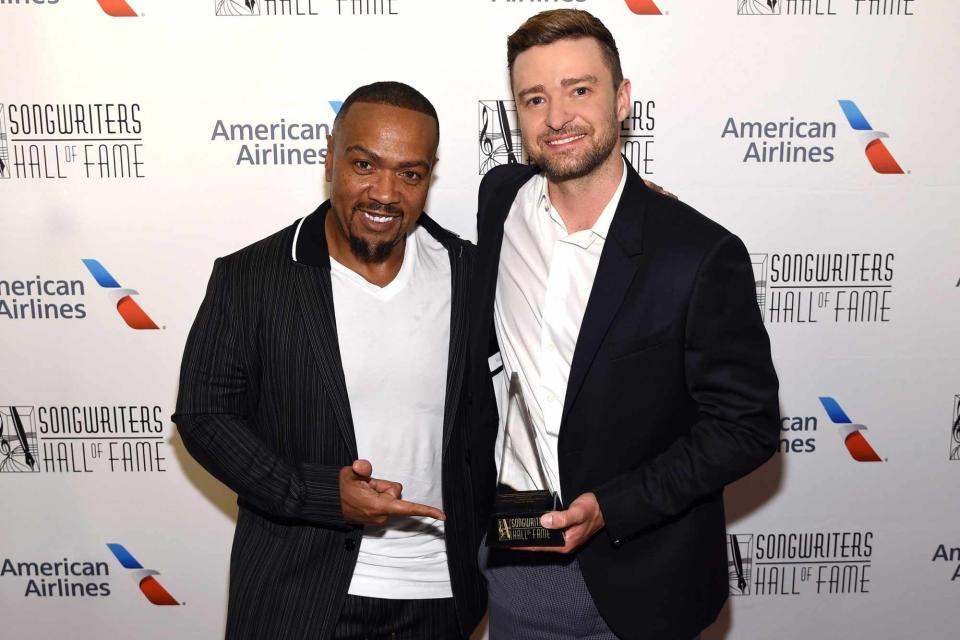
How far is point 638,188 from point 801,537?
1.56 metres

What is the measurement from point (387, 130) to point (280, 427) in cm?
70

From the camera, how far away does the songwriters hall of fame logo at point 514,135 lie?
2438 millimetres

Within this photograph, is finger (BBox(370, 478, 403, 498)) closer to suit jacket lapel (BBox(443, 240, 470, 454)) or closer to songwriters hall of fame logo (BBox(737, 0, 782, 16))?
suit jacket lapel (BBox(443, 240, 470, 454))

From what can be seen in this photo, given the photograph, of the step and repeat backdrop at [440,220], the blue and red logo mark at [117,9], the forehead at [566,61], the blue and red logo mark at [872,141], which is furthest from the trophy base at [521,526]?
the blue and red logo mark at [117,9]

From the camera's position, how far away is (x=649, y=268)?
5.30 ft

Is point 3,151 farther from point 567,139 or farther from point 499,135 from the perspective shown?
point 567,139

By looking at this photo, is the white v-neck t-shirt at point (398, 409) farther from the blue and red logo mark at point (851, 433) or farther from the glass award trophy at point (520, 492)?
the blue and red logo mark at point (851, 433)

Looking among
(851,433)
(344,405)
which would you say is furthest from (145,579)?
(851,433)

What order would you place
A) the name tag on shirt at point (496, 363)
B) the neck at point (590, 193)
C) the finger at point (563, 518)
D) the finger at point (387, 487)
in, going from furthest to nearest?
the name tag on shirt at point (496, 363) → the neck at point (590, 193) → the finger at point (387, 487) → the finger at point (563, 518)

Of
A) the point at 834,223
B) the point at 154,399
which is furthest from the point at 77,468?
the point at 834,223

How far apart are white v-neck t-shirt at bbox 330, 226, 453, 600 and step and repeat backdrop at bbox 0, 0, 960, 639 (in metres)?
0.73

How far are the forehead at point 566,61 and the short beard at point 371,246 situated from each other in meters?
0.43

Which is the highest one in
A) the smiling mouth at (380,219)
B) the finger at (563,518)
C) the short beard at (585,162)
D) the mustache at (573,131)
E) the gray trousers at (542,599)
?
the mustache at (573,131)

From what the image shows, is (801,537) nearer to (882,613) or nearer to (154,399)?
(882,613)
